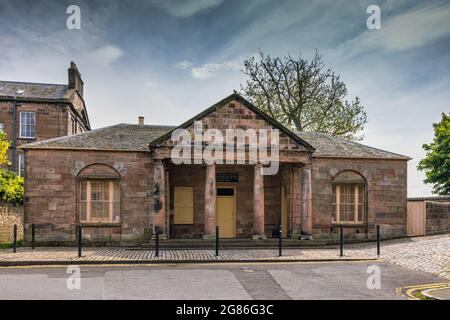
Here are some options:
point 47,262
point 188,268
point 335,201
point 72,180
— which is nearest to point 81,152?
point 72,180

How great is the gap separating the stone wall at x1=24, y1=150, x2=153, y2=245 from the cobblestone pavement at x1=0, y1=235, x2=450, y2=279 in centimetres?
137

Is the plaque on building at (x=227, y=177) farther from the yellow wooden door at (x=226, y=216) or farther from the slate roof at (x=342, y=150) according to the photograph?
the slate roof at (x=342, y=150)

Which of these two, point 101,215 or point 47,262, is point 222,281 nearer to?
point 47,262

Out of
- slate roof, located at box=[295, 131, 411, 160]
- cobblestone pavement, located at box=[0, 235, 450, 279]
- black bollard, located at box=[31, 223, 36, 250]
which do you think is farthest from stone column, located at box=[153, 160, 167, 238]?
slate roof, located at box=[295, 131, 411, 160]

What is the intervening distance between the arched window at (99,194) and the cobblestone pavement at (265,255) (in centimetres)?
189

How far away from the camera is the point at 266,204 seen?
19688 millimetres

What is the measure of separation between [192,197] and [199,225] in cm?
139

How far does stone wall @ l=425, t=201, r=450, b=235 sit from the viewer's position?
1930 cm

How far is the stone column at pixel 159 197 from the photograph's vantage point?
16.3 meters

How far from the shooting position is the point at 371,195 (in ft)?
61.4

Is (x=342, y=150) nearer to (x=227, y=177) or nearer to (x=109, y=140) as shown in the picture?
(x=227, y=177)

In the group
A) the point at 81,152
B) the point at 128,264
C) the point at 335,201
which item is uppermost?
the point at 81,152

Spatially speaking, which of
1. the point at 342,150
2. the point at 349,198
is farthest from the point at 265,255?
the point at 342,150

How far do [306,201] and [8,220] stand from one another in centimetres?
1468
